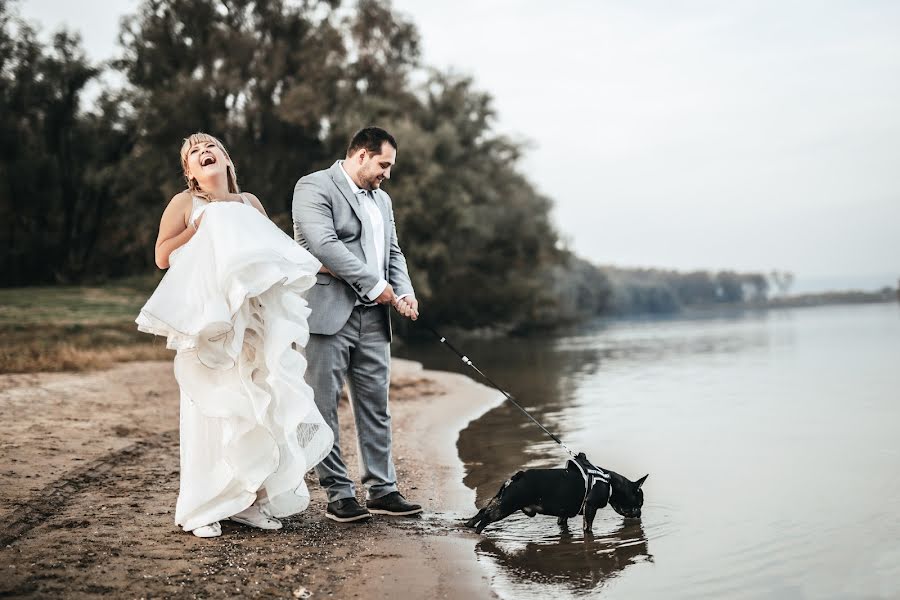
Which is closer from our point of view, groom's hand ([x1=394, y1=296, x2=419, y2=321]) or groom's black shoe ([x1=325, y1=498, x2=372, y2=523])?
groom's black shoe ([x1=325, y1=498, x2=372, y2=523])

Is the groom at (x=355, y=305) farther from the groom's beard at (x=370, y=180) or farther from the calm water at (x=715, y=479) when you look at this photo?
the calm water at (x=715, y=479)

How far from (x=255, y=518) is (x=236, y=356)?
0.95 meters

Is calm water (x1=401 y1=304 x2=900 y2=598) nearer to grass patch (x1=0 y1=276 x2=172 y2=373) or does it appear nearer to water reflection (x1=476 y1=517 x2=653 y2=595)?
water reflection (x1=476 y1=517 x2=653 y2=595)

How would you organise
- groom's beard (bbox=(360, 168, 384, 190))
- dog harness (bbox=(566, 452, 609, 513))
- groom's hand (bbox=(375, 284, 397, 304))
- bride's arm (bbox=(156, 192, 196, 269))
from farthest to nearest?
1. groom's beard (bbox=(360, 168, 384, 190))
2. groom's hand (bbox=(375, 284, 397, 304))
3. dog harness (bbox=(566, 452, 609, 513))
4. bride's arm (bbox=(156, 192, 196, 269))

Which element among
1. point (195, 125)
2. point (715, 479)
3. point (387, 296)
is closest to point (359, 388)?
point (387, 296)

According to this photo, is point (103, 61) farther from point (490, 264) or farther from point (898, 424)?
point (898, 424)

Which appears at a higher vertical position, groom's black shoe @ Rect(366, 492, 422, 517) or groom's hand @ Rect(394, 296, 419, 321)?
groom's hand @ Rect(394, 296, 419, 321)

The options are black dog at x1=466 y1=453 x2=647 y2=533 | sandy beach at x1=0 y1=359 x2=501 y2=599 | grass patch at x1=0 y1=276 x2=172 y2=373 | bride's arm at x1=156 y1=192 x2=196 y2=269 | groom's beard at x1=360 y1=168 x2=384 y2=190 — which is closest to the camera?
sandy beach at x1=0 y1=359 x2=501 y2=599

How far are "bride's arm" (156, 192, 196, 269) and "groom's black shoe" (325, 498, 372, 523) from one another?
166cm

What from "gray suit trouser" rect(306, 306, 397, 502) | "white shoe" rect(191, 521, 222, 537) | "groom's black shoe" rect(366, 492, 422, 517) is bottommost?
"groom's black shoe" rect(366, 492, 422, 517)

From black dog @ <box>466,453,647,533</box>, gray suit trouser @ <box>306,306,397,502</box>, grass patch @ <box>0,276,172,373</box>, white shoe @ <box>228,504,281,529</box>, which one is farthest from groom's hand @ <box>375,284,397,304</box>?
grass patch @ <box>0,276,172,373</box>

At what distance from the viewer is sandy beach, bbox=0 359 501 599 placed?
392 cm

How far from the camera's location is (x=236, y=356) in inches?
181

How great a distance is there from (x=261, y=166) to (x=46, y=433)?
21.4 m
